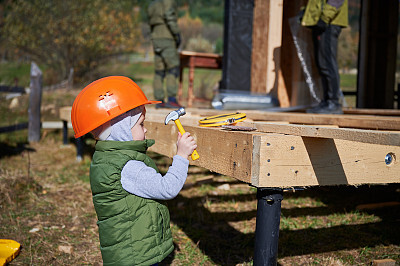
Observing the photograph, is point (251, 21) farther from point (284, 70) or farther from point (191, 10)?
point (191, 10)

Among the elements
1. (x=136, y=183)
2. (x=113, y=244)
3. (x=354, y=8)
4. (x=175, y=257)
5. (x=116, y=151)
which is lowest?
(x=175, y=257)

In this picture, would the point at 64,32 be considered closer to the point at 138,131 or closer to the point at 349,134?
the point at 138,131

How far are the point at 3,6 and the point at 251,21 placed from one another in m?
A: 16.1

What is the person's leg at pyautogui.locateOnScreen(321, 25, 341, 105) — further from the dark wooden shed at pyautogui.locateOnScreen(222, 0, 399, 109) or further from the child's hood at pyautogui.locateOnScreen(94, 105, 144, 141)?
the child's hood at pyautogui.locateOnScreen(94, 105, 144, 141)

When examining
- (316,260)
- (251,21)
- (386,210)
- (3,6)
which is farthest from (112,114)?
(3,6)

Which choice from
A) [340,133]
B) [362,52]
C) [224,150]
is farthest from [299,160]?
[362,52]

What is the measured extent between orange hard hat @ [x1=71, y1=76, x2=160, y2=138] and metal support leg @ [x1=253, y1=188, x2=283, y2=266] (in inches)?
31.4

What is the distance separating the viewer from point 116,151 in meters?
1.99

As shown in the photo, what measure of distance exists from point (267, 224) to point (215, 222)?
6.63ft

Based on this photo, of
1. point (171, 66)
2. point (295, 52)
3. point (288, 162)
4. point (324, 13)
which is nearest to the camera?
point (288, 162)

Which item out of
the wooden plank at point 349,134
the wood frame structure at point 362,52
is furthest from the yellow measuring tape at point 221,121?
the wood frame structure at point 362,52

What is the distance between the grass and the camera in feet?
10.3

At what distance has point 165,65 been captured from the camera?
7.21m

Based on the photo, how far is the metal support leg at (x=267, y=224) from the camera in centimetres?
195
